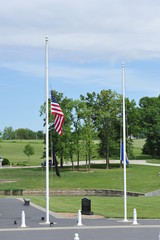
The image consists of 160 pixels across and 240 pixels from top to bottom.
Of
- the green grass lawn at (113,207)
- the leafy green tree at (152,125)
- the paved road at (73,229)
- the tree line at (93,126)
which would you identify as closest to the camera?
the paved road at (73,229)

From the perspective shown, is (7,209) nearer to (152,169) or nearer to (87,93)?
(152,169)

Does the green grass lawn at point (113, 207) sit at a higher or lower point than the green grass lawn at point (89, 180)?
lower

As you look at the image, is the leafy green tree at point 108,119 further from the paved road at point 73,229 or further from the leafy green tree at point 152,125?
the paved road at point 73,229

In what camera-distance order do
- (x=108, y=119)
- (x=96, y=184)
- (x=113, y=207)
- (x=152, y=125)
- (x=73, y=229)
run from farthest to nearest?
(x=152, y=125)
(x=108, y=119)
(x=96, y=184)
(x=113, y=207)
(x=73, y=229)

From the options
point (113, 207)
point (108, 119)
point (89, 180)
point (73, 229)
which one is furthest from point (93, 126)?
point (73, 229)

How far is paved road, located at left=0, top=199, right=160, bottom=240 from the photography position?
76.8ft

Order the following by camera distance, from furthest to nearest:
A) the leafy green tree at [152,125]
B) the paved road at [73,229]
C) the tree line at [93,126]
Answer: the leafy green tree at [152,125] < the tree line at [93,126] < the paved road at [73,229]

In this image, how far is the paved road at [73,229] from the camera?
2340 cm

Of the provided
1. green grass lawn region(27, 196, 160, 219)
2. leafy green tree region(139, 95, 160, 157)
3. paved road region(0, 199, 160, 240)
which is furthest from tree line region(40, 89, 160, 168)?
paved road region(0, 199, 160, 240)

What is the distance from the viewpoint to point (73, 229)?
2623 cm

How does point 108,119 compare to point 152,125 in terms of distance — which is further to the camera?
point 152,125

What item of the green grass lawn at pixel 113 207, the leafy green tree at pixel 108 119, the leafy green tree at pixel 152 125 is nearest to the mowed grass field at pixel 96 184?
the green grass lawn at pixel 113 207

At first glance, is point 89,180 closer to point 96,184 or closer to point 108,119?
point 96,184

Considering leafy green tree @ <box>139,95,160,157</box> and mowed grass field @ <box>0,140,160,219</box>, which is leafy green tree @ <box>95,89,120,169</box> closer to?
mowed grass field @ <box>0,140,160,219</box>
